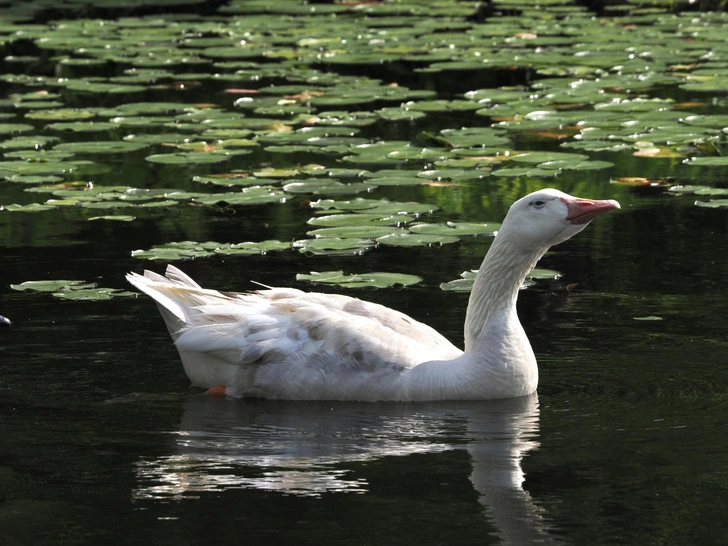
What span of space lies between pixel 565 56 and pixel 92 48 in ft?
21.8

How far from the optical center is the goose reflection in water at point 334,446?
5.55 metres

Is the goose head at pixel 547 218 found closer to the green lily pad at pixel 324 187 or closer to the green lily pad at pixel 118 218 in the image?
the green lily pad at pixel 324 187

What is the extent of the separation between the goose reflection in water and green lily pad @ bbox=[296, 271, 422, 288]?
5.48 feet

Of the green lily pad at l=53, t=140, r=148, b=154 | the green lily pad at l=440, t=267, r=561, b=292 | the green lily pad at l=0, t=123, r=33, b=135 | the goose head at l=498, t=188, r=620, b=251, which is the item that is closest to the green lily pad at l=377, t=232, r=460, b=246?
the green lily pad at l=440, t=267, r=561, b=292

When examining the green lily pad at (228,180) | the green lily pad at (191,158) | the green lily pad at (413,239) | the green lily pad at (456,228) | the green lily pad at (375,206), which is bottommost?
the green lily pad at (413,239)

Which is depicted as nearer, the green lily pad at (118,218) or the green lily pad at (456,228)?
the green lily pad at (456,228)

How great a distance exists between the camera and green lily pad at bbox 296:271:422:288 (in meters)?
8.64

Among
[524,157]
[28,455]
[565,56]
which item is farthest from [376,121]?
[28,455]

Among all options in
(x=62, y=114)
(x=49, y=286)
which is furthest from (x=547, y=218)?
(x=62, y=114)

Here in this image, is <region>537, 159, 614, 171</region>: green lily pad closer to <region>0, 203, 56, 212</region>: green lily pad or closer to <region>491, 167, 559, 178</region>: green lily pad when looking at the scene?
<region>491, 167, 559, 178</region>: green lily pad

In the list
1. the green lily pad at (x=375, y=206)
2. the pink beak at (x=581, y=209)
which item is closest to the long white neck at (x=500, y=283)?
the pink beak at (x=581, y=209)

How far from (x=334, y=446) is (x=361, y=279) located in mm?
2620

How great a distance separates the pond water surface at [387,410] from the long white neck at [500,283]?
456mm

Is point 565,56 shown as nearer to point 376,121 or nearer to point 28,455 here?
point 376,121
